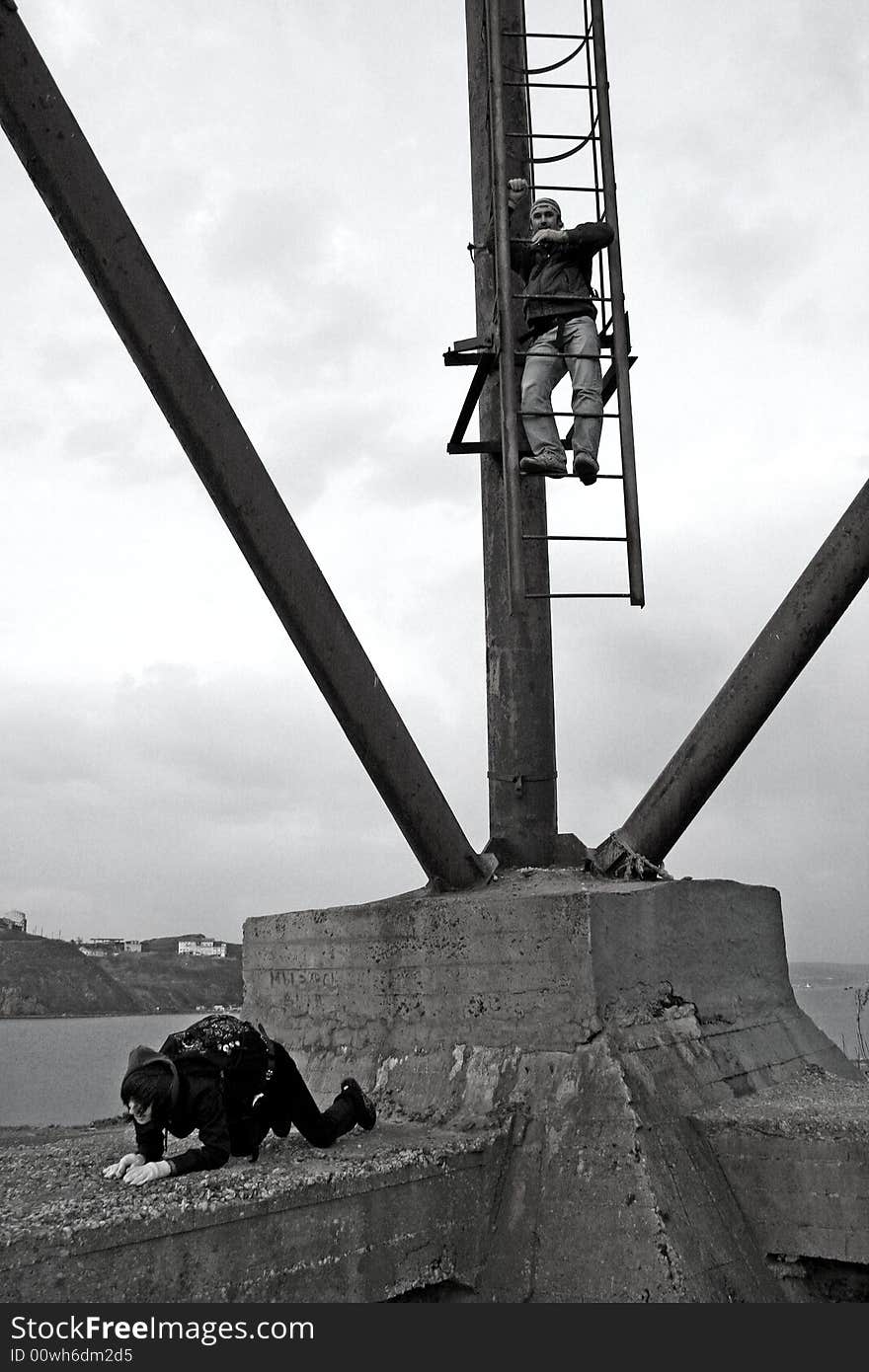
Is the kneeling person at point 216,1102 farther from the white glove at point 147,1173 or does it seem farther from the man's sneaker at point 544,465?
the man's sneaker at point 544,465

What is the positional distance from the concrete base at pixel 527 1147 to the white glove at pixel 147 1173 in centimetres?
8

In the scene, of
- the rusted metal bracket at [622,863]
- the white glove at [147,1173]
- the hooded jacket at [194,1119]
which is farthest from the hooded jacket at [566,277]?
the white glove at [147,1173]

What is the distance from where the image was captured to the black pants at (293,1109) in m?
4.43

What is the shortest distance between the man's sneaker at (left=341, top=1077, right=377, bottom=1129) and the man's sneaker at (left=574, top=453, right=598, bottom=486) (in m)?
3.09

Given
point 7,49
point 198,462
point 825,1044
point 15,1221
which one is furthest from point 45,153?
point 825,1044

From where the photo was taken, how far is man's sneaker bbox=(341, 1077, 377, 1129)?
15.3ft

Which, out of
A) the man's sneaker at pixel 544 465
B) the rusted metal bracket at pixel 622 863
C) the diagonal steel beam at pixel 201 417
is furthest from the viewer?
the rusted metal bracket at pixel 622 863

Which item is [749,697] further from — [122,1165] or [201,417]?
[122,1165]

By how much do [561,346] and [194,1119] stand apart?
4134mm

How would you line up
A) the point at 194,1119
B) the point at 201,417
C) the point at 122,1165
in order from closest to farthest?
the point at 122,1165
the point at 194,1119
the point at 201,417

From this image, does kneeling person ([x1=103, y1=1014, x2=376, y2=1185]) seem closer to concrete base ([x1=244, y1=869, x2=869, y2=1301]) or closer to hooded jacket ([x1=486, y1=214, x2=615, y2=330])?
concrete base ([x1=244, y1=869, x2=869, y2=1301])

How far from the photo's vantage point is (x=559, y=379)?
5.71 metres

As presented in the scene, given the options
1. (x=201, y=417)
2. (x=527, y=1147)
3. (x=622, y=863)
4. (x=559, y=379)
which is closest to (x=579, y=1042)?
(x=527, y=1147)

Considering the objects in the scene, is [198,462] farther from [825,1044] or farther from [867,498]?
[825,1044]
